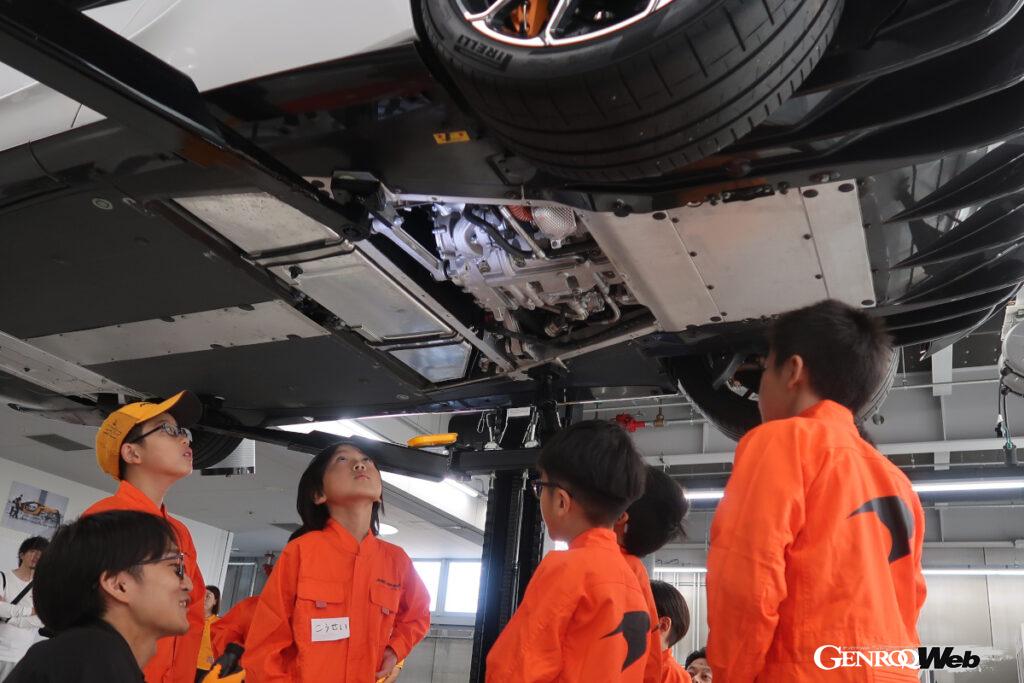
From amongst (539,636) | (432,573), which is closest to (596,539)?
(539,636)

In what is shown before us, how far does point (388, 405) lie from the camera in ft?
11.5

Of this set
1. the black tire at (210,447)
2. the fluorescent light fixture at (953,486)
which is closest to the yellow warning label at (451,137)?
the black tire at (210,447)

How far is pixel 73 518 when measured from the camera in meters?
9.39

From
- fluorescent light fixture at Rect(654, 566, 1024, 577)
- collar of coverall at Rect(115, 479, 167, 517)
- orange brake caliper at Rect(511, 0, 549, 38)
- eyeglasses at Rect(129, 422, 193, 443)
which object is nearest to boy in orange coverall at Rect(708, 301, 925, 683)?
orange brake caliper at Rect(511, 0, 549, 38)

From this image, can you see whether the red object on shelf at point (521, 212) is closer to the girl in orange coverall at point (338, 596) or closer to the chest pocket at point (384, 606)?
the girl in orange coverall at point (338, 596)

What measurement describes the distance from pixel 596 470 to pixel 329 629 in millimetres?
1203

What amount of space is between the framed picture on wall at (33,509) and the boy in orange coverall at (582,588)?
10.1 m

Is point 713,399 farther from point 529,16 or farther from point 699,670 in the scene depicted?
point 699,670

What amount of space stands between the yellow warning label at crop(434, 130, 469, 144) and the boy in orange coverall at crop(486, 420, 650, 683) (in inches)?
29.8

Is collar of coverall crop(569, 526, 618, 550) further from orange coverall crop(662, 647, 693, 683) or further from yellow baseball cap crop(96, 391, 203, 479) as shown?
yellow baseball cap crop(96, 391, 203, 479)

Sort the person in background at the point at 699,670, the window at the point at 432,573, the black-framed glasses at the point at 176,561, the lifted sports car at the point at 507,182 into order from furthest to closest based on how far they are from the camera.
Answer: the window at the point at 432,573 → the person in background at the point at 699,670 → the black-framed glasses at the point at 176,561 → the lifted sports car at the point at 507,182

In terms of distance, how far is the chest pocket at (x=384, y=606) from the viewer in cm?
292

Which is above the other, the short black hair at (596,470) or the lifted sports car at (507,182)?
the lifted sports car at (507,182)

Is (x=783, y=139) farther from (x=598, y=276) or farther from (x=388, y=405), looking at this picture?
(x=388, y=405)
